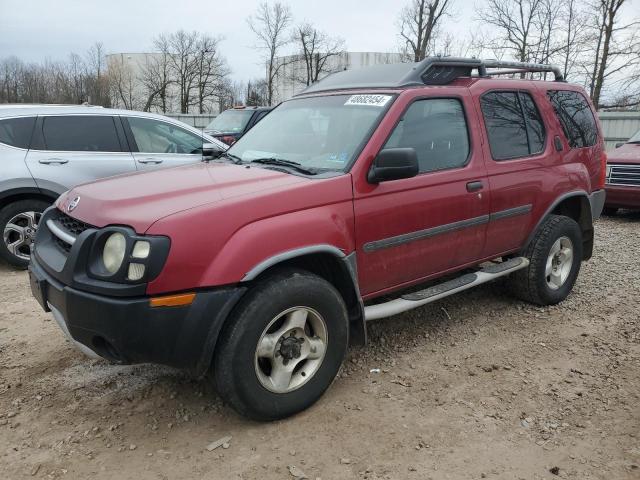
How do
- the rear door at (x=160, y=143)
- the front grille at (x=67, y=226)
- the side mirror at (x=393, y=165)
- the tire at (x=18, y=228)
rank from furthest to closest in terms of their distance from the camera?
the rear door at (x=160, y=143) → the tire at (x=18, y=228) → the side mirror at (x=393, y=165) → the front grille at (x=67, y=226)

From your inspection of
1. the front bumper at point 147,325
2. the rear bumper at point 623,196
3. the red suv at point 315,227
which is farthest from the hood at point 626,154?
the front bumper at point 147,325

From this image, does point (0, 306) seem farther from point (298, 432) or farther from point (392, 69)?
point (392, 69)

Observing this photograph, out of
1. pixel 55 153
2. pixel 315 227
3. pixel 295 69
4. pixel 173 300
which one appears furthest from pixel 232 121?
pixel 295 69

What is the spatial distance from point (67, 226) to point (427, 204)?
2.24 meters

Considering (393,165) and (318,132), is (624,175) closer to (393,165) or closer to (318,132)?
(318,132)

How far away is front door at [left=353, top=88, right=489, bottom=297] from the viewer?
3.29 metres

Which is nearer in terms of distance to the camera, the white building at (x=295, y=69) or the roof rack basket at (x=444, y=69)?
the roof rack basket at (x=444, y=69)

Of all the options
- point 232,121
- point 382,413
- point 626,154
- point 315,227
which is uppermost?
point 232,121

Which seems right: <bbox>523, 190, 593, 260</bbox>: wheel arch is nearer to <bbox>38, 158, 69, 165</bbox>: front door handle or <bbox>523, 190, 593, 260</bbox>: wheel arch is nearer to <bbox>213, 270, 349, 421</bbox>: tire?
<bbox>213, 270, 349, 421</bbox>: tire

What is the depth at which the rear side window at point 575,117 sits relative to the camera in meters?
4.68

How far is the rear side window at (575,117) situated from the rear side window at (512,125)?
345 mm

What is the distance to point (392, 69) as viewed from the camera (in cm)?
396

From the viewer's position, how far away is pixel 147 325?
251cm

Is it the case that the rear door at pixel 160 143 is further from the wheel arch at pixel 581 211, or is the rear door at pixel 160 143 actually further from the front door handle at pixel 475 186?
the wheel arch at pixel 581 211
